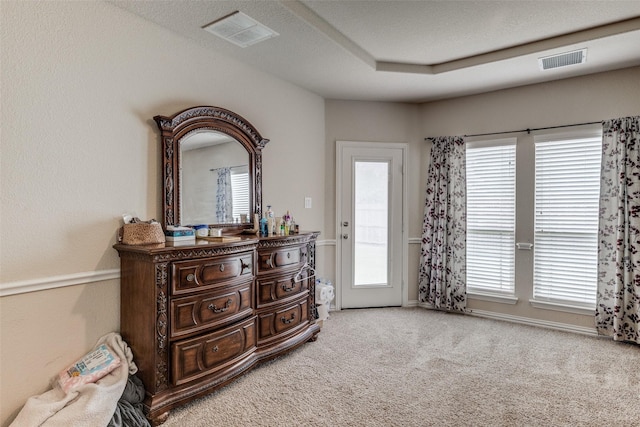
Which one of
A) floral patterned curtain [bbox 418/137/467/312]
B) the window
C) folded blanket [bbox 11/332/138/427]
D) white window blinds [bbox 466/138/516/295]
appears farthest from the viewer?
floral patterned curtain [bbox 418/137/467/312]

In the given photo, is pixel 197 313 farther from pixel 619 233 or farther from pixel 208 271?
pixel 619 233

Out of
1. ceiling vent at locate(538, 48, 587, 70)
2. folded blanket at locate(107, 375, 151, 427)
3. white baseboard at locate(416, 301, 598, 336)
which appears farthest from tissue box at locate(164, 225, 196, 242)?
ceiling vent at locate(538, 48, 587, 70)

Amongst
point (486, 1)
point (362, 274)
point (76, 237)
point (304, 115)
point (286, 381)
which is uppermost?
point (486, 1)

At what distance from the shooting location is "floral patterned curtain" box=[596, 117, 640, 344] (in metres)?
3.30

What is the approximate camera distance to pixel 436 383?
2602mm

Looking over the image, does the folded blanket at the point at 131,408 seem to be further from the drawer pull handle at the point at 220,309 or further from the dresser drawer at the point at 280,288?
the dresser drawer at the point at 280,288

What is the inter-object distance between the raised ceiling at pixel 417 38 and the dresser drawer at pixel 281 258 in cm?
168

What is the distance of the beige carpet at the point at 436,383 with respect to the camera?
2195mm

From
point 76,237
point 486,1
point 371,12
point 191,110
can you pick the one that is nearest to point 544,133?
point 486,1

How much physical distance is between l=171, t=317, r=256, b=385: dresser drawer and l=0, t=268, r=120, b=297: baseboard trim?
636 mm

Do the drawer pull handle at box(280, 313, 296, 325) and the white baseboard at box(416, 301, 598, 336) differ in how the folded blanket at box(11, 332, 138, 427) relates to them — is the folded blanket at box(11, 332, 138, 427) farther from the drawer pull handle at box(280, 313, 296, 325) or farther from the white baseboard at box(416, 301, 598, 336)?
the white baseboard at box(416, 301, 598, 336)

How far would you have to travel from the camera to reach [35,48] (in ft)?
6.56

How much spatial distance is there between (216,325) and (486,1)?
288 cm

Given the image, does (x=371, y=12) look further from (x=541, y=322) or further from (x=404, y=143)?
(x=541, y=322)
